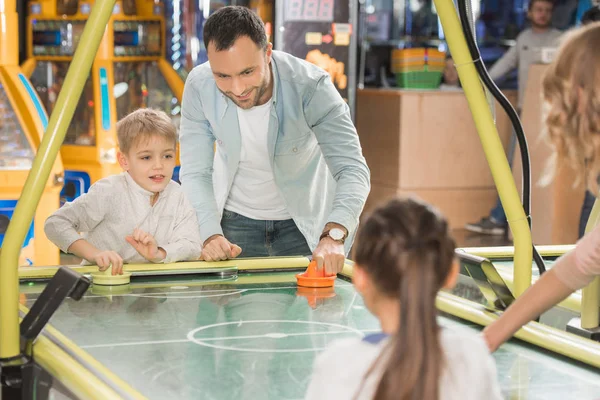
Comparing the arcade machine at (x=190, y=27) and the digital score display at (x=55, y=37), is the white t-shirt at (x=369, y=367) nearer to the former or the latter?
the digital score display at (x=55, y=37)

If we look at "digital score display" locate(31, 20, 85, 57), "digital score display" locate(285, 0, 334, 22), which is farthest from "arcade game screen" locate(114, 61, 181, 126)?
"digital score display" locate(285, 0, 334, 22)

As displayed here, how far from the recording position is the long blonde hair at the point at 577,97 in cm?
141

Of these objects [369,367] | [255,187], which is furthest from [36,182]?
[255,187]

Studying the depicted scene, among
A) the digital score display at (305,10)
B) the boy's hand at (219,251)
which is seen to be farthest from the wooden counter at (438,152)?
the boy's hand at (219,251)

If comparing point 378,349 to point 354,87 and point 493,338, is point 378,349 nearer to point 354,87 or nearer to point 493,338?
point 493,338

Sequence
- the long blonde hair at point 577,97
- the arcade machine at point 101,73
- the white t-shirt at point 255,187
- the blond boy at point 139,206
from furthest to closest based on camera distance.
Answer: the arcade machine at point 101,73 → the white t-shirt at point 255,187 → the blond boy at point 139,206 → the long blonde hair at point 577,97

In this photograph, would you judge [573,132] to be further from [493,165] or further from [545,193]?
[545,193]

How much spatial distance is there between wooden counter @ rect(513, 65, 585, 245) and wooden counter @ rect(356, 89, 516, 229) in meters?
0.64

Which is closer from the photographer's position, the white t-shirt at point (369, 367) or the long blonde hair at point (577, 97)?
the white t-shirt at point (369, 367)

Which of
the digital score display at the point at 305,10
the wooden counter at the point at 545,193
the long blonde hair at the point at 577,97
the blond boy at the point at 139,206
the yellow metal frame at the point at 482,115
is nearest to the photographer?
the long blonde hair at the point at 577,97

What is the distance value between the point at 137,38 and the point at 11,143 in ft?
4.95

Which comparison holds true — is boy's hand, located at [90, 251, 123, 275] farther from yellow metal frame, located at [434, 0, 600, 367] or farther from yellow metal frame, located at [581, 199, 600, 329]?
yellow metal frame, located at [581, 199, 600, 329]

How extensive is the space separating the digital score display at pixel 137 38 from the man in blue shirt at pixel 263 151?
9.84 ft

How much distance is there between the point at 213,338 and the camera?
2000 millimetres
